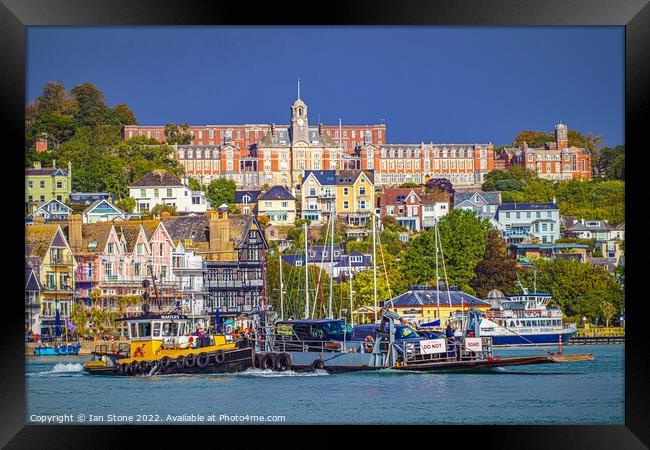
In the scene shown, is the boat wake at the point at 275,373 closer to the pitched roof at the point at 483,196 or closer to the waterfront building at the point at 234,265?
the waterfront building at the point at 234,265

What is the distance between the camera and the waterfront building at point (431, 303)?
1914cm

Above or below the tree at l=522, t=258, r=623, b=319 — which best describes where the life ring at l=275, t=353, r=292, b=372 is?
below

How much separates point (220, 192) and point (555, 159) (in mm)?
5709

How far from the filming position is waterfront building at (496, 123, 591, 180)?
62.2 feet

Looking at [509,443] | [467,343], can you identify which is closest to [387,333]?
[467,343]

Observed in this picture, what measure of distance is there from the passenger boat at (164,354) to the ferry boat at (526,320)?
4719mm

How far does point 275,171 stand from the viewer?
26.7m

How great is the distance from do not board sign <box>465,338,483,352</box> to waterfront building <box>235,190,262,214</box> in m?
5.60

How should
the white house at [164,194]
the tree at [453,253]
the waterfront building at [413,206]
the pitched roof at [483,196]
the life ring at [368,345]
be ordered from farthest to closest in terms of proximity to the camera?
1. the waterfront building at [413,206]
2. the pitched roof at [483,196]
3. the white house at [164,194]
4. the tree at [453,253]
5. the life ring at [368,345]

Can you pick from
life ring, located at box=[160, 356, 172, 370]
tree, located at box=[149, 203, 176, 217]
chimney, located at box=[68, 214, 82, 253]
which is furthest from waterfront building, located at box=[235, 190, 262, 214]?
life ring, located at box=[160, 356, 172, 370]

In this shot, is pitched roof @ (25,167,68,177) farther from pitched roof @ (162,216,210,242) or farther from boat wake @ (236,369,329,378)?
boat wake @ (236,369,329,378)

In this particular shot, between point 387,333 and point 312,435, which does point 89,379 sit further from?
point 312,435

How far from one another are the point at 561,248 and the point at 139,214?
20.4ft

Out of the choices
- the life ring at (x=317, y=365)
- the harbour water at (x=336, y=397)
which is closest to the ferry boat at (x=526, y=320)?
the harbour water at (x=336, y=397)
